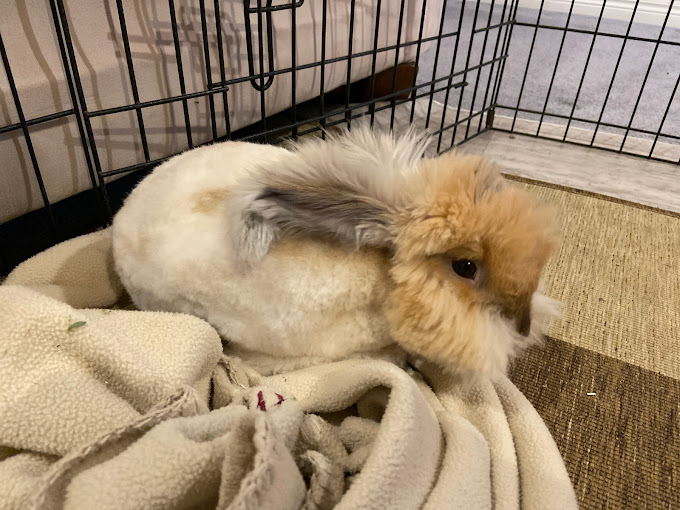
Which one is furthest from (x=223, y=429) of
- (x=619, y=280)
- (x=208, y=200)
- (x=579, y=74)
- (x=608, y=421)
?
(x=579, y=74)

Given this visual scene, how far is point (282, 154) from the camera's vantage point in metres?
0.73

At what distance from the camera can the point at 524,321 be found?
2.24 ft

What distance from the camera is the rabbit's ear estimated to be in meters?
0.63

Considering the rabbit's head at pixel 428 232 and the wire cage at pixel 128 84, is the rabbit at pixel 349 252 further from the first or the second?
the wire cage at pixel 128 84

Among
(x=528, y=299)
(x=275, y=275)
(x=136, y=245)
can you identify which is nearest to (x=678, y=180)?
(x=528, y=299)

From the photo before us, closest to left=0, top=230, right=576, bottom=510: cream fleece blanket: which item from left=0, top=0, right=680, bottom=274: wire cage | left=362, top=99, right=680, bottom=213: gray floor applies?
left=0, top=0, right=680, bottom=274: wire cage

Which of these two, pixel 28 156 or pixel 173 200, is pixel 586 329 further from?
pixel 28 156

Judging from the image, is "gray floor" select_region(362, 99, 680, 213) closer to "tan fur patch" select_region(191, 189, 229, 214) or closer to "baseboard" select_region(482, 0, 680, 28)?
"tan fur patch" select_region(191, 189, 229, 214)

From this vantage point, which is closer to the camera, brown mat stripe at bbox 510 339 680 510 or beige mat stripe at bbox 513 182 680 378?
brown mat stripe at bbox 510 339 680 510

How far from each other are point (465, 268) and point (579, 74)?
250cm

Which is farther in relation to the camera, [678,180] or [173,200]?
[678,180]

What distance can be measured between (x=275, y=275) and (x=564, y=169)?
1.32 metres

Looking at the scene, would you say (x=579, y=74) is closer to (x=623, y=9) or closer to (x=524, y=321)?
(x=623, y=9)

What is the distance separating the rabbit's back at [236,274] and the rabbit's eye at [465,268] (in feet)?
0.32
